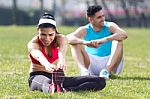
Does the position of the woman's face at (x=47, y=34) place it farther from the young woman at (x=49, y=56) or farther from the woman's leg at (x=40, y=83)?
the woman's leg at (x=40, y=83)

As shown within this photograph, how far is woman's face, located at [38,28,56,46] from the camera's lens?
6363 mm

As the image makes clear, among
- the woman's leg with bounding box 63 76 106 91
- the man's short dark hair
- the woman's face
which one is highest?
the man's short dark hair

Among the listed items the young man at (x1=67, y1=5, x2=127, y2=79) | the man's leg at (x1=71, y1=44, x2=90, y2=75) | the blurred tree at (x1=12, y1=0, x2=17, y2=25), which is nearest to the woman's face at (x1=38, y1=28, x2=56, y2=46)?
the young man at (x1=67, y1=5, x2=127, y2=79)

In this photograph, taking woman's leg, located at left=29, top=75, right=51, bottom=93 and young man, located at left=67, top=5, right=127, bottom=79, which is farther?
young man, located at left=67, top=5, right=127, bottom=79

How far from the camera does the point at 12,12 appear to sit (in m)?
49.4

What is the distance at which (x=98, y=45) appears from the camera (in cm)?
838

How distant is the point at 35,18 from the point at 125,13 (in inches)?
367

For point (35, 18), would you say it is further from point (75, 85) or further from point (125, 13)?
point (75, 85)

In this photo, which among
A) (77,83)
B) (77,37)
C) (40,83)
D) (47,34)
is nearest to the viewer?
(47,34)

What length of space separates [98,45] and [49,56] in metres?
1.92

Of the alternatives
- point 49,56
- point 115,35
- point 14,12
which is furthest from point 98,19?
point 14,12

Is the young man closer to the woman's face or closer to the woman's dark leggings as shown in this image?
the woman's dark leggings

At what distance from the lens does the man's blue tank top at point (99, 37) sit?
8.71m

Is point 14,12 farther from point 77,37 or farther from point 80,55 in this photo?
point 80,55
